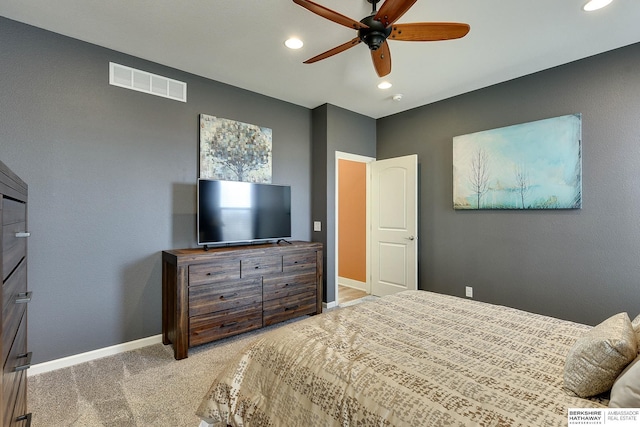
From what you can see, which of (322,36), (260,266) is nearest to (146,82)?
(322,36)

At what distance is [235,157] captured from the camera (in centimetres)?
340

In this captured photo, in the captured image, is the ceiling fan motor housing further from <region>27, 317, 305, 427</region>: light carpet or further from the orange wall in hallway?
the orange wall in hallway

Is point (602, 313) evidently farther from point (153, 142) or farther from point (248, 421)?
point (153, 142)

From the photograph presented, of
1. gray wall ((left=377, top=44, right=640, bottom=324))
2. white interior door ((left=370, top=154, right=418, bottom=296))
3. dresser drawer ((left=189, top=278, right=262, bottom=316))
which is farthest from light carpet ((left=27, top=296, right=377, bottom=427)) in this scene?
gray wall ((left=377, top=44, right=640, bottom=324))

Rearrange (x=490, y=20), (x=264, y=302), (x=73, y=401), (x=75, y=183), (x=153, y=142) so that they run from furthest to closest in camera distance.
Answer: (x=264, y=302) → (x=153, y=142) → (x=75, y=183) → (x=490, y=20) → (x=73, y=401)

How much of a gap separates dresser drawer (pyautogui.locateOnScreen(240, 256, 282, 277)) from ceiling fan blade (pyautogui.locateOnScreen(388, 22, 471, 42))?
92.5 inches

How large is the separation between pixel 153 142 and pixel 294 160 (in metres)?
1.74

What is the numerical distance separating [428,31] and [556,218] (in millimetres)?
2442

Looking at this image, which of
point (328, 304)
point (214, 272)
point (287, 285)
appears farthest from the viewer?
point (328, 304)

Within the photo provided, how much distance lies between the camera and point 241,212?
322 cm

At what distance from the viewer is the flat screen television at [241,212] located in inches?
117

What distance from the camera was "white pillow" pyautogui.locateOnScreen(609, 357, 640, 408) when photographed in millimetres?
851

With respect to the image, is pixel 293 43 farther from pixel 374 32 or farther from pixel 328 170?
pixel 328 170

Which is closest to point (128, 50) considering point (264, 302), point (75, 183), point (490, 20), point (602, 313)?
point (75, 183)
